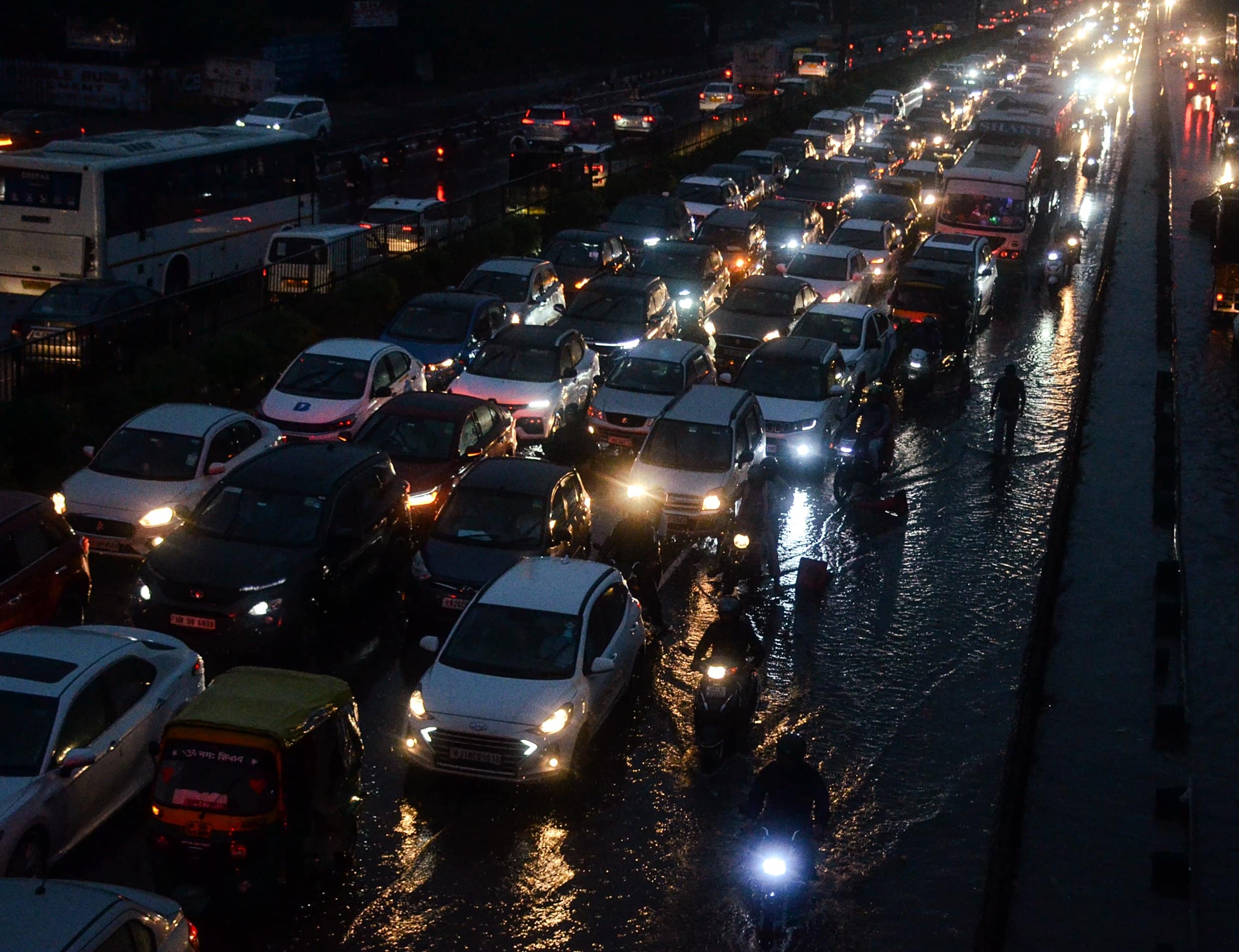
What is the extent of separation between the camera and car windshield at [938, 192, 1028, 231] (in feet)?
122

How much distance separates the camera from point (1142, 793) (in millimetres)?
13297

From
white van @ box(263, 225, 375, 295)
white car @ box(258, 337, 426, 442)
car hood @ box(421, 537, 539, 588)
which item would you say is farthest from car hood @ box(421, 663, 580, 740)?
white van @ box(263, 225, 375, 295)

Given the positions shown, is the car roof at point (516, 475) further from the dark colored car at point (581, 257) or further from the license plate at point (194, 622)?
the dark colored car at point (581, 257)

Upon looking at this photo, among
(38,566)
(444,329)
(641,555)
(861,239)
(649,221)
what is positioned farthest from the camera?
(649,221)

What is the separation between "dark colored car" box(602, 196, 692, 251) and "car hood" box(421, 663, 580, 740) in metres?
21.3

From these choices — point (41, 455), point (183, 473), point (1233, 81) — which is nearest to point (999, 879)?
point (183, 473)

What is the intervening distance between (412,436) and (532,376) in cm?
394

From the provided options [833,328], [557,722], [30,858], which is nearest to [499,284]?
[833,328]

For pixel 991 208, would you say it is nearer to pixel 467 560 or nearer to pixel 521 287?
pixel 521 287

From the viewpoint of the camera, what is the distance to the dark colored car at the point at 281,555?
13656 mm

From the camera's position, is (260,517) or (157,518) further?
(157,518)

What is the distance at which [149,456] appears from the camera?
16.8 meters

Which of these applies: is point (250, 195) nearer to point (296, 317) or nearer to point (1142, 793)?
point (296, 317)

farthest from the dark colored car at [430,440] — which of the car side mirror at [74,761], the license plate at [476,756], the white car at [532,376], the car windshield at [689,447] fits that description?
the car side mirror at [74,761]
